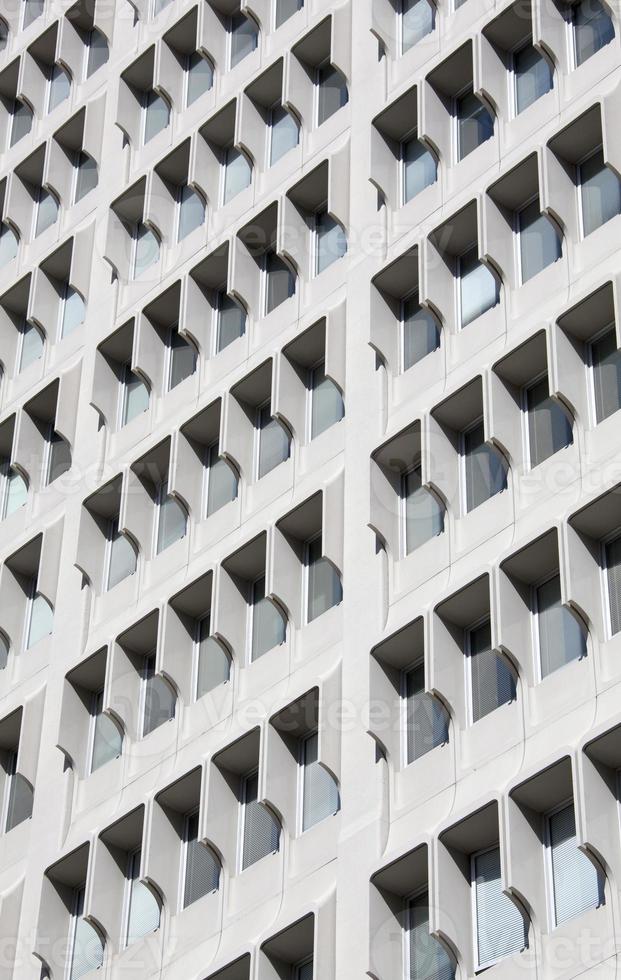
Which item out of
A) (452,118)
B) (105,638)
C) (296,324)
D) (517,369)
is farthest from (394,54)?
(105,638)

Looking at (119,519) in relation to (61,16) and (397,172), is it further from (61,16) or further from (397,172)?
(61,16)

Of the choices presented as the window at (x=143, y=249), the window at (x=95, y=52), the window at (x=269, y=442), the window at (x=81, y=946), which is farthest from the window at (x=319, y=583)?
the window at (x=95, y=52)

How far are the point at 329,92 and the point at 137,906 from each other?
16.5m

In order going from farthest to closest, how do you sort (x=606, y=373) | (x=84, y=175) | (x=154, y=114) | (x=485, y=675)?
(x=84, y=175), (x=154, y=114), (x=606, y=373), (x=485, y=675)

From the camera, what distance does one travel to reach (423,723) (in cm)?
3478

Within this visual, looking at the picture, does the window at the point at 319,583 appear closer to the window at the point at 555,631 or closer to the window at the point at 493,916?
the window at the point at 555,631

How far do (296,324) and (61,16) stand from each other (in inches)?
628

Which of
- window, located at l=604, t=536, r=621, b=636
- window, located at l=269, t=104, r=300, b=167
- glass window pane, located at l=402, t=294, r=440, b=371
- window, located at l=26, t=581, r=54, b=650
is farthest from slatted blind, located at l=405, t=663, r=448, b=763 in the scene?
window, located at l=269, t=104, r=300, b=167

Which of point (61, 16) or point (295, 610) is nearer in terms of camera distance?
point (295, 610)

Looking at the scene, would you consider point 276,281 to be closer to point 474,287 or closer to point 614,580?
point 474,287

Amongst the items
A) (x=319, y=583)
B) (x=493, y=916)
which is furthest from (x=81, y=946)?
(x=493, y=916)

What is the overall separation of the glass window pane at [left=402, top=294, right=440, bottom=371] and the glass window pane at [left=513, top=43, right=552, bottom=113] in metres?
3.89

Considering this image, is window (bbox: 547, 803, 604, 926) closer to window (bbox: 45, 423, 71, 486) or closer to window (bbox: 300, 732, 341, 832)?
window (bbox: 300, 732, 341, 832)

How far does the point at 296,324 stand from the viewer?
4150 centimetres
